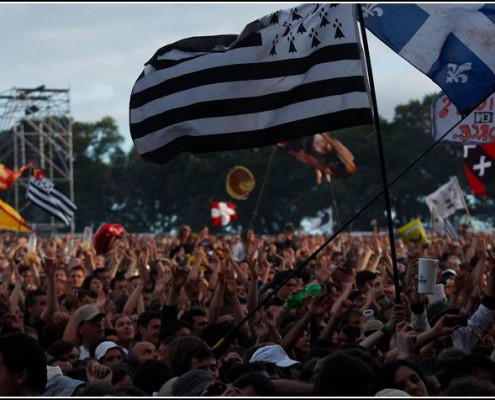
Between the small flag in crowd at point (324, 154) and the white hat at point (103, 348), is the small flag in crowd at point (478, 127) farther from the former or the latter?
the small flag in crowd at point (324, 154)

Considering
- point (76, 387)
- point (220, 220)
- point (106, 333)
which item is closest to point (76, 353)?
point (106, 333)

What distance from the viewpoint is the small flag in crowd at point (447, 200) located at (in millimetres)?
27016

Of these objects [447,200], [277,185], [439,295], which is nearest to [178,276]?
[439,295]

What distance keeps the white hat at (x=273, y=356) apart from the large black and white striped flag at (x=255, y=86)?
161cm

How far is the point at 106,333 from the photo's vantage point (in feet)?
34.7

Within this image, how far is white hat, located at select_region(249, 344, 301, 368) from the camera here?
25.2 ft

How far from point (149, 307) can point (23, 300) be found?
179 cm

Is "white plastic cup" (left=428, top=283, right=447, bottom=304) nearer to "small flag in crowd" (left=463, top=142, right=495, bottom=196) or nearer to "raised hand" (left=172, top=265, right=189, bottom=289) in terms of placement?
"raised hand" (left=172, top=265, right=189, bottom=289)

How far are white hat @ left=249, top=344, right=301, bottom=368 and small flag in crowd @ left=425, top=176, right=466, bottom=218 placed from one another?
19.4m

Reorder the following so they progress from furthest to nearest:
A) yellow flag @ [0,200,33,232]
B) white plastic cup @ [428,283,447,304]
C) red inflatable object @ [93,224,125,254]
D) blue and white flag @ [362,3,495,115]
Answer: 1. yellow flag @ [0,200,33,232]
2. red inflatable object @ [93,224,125,254]
3. white plastic cup @ [428,283,447,304]
4. blue and white flag @ [362,3,495,115]

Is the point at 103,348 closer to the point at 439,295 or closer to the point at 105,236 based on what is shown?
the point at 439,295

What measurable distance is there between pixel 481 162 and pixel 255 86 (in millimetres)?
9307

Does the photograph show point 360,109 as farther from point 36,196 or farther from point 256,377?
point 36,196

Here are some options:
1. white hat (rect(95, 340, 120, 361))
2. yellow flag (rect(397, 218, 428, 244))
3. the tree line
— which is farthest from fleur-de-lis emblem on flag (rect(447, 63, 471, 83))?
the tree line
